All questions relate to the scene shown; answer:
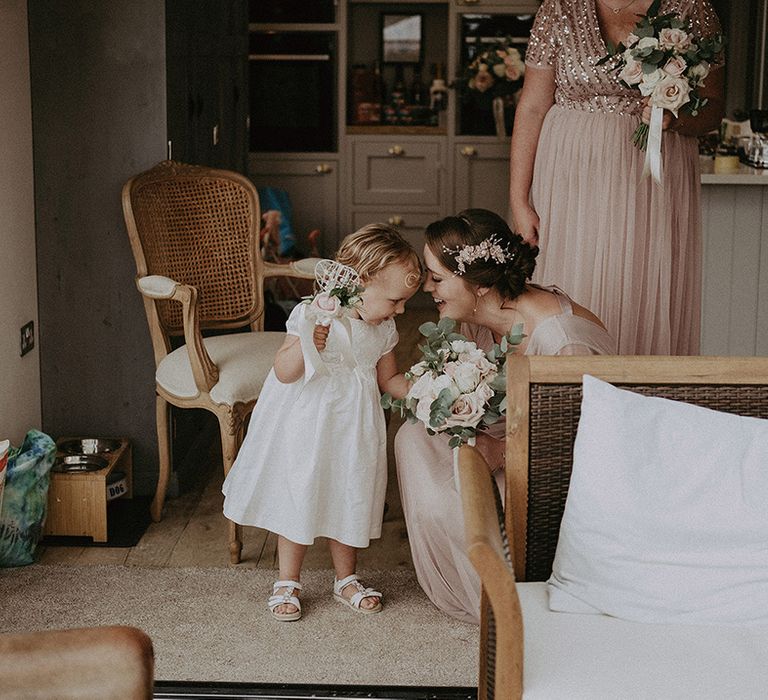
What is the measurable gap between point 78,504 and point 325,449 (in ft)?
3.00

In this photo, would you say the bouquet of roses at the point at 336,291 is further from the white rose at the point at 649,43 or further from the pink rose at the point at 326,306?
the white rose at the point at 649,43

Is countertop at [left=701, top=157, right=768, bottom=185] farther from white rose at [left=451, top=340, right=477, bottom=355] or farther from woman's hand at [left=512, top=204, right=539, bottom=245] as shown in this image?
white rose at [left=451, top=340, right=477, bottom=355]

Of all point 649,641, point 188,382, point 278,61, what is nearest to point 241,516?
point 188,382

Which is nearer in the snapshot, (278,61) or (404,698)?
(404,698)

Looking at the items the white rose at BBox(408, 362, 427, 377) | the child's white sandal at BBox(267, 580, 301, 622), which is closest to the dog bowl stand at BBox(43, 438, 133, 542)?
the child's white sandal at BBox(267, 580, 301, 622)

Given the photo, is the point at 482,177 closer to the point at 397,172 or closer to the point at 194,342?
the point at 397,172

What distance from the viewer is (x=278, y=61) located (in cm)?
709

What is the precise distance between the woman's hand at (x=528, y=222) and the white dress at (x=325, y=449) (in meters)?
0.66

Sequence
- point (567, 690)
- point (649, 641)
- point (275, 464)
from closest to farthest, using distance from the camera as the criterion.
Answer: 1. point (567, 690)
2. point (649, 641)
3. point (275, 464)

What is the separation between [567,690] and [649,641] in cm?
20

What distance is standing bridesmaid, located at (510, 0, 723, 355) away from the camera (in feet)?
10.8

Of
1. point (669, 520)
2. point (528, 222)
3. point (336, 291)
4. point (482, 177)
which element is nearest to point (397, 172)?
point (482, 177)

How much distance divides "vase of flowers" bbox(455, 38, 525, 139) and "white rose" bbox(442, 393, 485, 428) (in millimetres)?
4691

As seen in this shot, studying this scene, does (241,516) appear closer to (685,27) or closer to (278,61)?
(685,27)
